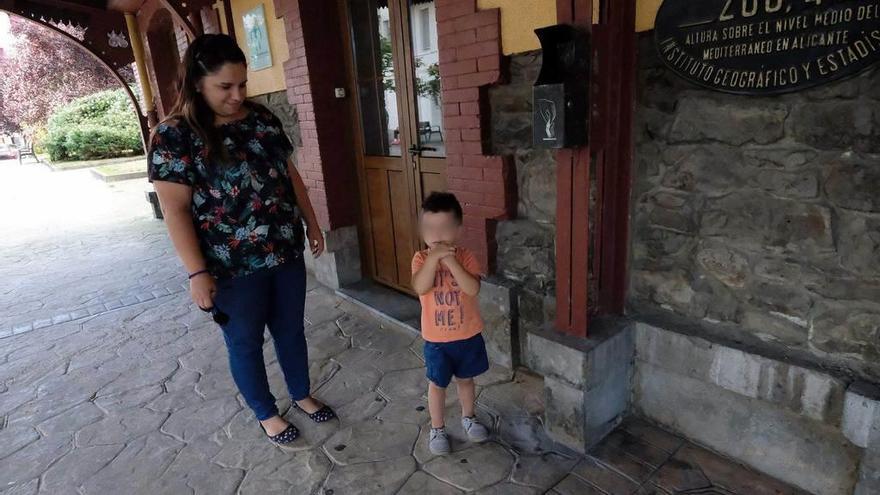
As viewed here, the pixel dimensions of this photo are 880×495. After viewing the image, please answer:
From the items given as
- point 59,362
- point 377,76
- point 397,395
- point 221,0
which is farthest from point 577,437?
point 221,0

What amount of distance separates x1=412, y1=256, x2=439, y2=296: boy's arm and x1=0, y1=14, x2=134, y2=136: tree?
23752 millimetres

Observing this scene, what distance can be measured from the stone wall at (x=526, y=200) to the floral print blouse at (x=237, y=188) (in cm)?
113

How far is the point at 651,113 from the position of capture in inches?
86.0

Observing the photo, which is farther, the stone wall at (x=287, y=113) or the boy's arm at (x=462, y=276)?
the stone wall at (x=287, y=113)

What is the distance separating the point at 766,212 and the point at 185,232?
2.22 metres

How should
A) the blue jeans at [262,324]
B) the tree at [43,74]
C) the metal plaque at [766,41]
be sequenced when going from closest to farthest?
the metal plaque at [766,41]
the blue jeans at [262,324]
the tree at [43,74]

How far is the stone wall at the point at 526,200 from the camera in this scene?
2609 mm

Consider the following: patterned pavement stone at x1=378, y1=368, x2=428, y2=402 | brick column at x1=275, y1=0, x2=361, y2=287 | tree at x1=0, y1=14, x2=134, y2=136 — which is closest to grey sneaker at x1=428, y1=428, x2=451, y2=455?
patterned pavement stone at x1=378, y1=368, x2=428, y2=402

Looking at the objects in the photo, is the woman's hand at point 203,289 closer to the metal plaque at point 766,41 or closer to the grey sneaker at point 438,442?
the grey sneaker at point 438,442

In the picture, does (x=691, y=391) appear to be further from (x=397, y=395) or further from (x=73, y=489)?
(x=73, y=489)

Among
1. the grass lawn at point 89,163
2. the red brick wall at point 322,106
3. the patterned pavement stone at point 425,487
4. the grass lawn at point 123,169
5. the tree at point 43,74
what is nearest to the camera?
the patterned pavement stone at point 425,487

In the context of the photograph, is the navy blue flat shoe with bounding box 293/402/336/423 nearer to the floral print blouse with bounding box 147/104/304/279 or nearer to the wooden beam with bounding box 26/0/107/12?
the floral print blouse with bounding box 147/104/304/279

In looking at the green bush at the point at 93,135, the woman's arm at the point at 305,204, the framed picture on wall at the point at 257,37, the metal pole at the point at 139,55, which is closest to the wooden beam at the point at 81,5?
the metal pole at the point at 139,55

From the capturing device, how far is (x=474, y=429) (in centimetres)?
251
